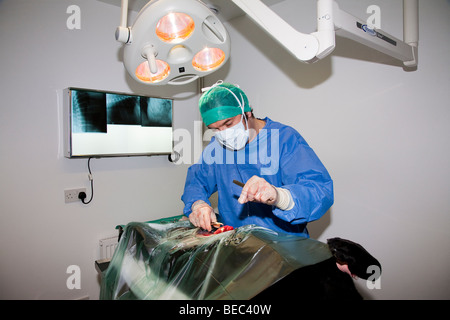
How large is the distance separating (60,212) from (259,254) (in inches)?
72.7

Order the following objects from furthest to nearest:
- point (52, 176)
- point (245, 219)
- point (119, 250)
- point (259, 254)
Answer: point (52, 176) < point (245, 219) < point (119, 250) < point (259, 254)

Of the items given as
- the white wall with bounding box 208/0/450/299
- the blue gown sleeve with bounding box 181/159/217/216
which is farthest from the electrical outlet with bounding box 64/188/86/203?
the white wall with bounding box 208/0/450/299

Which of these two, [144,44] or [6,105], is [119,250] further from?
[6,105]

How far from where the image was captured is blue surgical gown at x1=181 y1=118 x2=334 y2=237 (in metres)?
0.98

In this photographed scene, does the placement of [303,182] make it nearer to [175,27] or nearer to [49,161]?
[175,27]

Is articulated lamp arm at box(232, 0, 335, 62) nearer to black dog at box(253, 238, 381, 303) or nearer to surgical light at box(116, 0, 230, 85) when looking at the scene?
surgical light at box(116, 0, 230, 85)

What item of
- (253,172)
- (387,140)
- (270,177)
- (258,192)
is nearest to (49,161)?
(253,172)

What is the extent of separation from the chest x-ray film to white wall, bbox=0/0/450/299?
158mm

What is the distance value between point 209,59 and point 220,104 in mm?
226

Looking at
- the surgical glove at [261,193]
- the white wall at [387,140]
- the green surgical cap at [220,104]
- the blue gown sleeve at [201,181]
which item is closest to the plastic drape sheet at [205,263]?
the surgical glove at [261,193]

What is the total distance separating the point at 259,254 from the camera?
0.76 m

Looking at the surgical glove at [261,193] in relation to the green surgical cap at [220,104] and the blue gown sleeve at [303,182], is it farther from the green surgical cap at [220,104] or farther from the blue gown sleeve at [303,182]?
the green surgical cap at [220,104]
